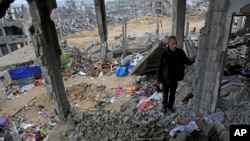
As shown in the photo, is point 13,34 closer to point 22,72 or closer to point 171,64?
point 22,72

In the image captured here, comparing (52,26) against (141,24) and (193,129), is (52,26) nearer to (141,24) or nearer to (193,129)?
(193,129)

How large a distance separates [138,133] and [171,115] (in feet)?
3.55

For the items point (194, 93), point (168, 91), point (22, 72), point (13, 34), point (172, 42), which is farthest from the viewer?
point (13, 34)

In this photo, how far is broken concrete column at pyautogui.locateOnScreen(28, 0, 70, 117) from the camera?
4.68m

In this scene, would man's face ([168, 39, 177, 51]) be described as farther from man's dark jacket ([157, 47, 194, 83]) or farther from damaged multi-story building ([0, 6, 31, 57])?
damaged multi-story building ([0, 6, 31, 57])

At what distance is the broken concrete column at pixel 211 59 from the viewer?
355cm

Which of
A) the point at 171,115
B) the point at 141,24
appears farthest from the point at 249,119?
the point at 141,24

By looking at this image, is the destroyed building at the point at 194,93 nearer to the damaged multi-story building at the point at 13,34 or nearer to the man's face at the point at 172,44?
the man's face at the point at 172,44

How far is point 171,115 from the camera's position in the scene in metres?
4.99

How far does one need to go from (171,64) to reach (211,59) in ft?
2.72

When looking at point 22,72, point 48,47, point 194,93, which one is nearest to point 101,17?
point 22,72

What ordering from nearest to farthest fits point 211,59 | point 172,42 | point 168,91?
point 211,59
point 172,42
point 168,91

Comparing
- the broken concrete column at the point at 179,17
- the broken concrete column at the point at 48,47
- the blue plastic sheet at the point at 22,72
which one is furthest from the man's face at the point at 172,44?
the blue plastic sheet at the point at 22,72

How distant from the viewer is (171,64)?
14.4 feet
